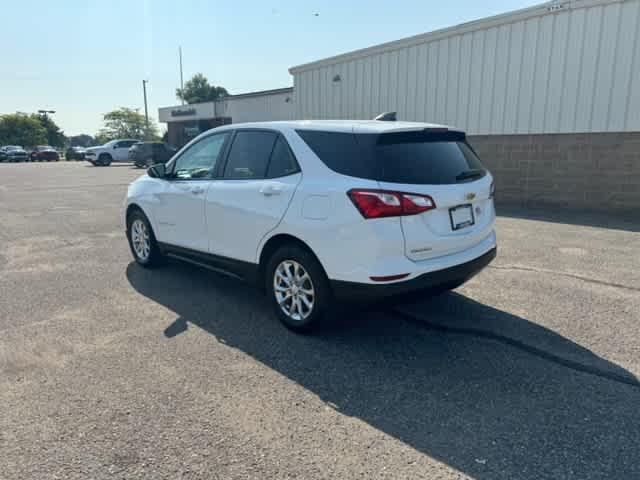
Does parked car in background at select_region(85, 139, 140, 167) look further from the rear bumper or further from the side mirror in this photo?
the rear bumper

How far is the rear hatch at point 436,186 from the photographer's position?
11.3 feet

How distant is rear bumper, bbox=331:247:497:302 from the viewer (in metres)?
3.42

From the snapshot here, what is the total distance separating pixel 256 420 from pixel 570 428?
185 centimetres

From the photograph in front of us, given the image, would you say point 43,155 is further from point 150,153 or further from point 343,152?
point 343,152

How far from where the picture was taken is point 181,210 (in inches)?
203

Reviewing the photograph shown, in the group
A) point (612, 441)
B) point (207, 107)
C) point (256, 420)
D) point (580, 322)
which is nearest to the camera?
point (612, 441)

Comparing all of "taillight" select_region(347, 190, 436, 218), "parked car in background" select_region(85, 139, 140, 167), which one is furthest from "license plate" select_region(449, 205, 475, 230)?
"parked car in background" select_region(85, 139, 140, 167)

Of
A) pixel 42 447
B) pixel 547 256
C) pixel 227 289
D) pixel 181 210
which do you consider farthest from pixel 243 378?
pixel 547 256

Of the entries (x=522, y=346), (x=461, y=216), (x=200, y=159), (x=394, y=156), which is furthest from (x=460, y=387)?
(x=200, y=159)

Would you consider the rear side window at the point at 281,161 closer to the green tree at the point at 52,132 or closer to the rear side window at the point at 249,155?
the rear side window at the point at 249,155

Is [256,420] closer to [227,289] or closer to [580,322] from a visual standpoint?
[227,289]

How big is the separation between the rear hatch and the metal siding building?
7.44 meters

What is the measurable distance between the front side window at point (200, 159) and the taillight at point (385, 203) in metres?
2.03

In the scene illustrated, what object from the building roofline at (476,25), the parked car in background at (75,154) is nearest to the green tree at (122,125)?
the parked car in background at (75,154)
